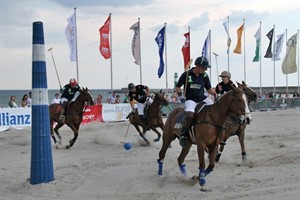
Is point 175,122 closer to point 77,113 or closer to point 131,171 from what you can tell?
point 131,171

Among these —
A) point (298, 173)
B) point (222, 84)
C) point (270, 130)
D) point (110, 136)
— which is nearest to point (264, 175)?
point (298, 173)

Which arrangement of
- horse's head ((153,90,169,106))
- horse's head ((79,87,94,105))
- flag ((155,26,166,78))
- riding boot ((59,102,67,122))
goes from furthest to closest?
1. flag ((155,26,166,78))
2. riding boot ((59,102,67,122))
3. horse's head ((79,87,94,105))
4. horse's head ((153,90,169,106))

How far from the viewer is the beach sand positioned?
343 inches

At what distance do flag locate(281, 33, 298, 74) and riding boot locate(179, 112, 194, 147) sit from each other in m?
36.4

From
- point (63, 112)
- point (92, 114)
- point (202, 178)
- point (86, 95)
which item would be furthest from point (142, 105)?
point (92, 114)

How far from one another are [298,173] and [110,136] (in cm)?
1054

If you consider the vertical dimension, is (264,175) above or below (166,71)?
Answer: below

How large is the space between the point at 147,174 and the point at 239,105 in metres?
3.14

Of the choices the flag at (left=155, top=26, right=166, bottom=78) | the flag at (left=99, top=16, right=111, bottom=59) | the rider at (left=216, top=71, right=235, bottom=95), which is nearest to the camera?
the rider at (left=216, top=71, right=235, bottom=95)

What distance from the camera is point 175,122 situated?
10.2m

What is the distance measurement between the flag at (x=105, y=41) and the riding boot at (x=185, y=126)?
21.8 m

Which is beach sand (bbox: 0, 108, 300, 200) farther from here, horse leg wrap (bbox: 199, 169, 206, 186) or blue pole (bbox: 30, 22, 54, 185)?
blue pole (bbox: 30, 22, 54, 185)

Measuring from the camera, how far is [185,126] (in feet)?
31.5

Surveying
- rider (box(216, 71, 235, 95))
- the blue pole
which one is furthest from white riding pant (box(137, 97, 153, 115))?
the blue pole
